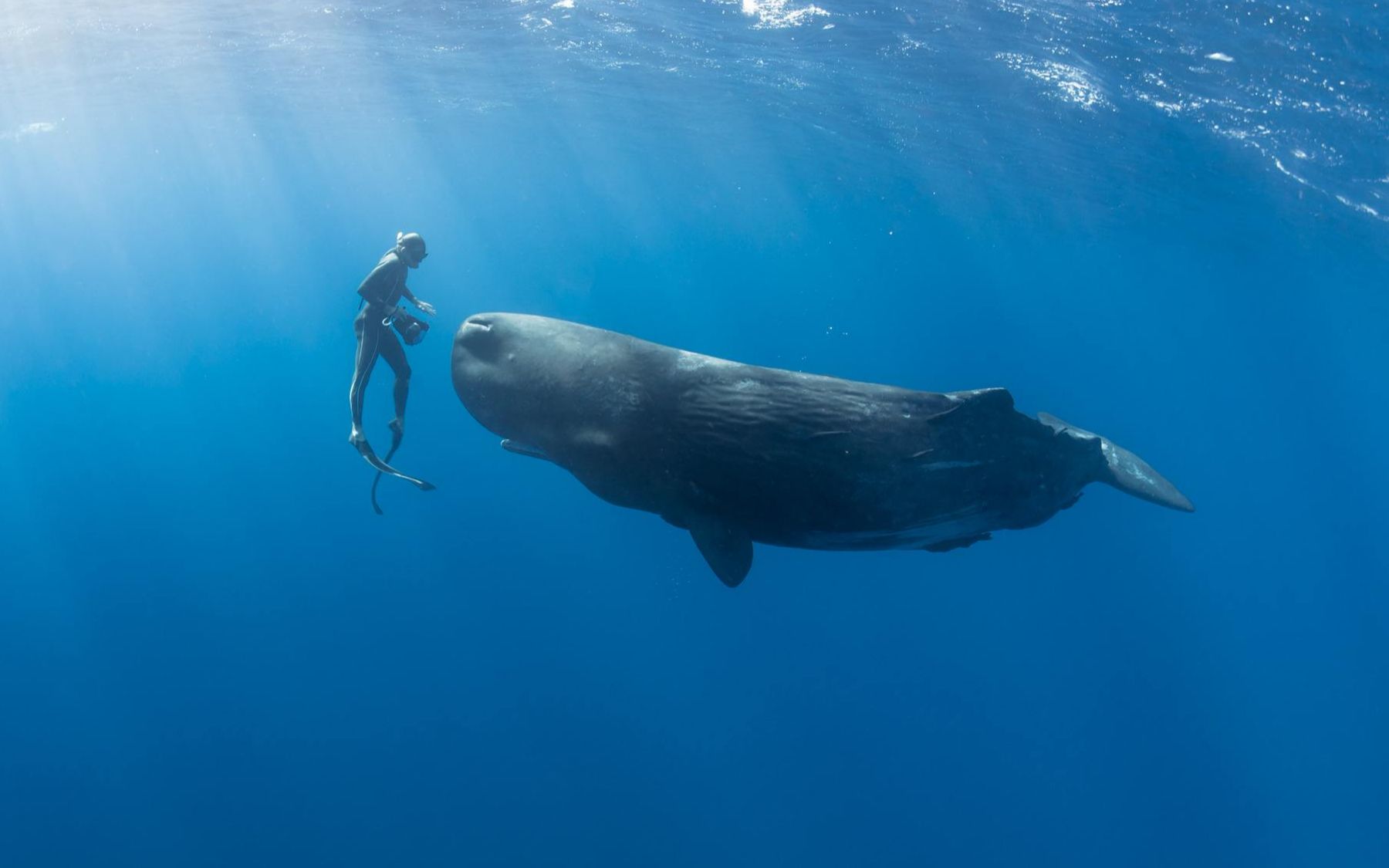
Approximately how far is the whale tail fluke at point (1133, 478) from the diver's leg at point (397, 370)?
551cm

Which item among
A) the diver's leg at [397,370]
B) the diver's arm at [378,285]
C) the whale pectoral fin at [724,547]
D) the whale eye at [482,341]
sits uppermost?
the whale eye at [482,341]

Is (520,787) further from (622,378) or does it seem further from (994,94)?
(994,94)

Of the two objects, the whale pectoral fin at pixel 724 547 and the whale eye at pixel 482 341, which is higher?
the whale eye at pixel 482 341

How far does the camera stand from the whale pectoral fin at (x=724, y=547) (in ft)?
17.2

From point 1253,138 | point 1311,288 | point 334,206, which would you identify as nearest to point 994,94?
point 1253,138

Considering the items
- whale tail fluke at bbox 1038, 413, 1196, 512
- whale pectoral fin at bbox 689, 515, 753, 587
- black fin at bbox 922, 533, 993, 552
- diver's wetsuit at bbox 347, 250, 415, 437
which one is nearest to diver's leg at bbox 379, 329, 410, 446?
diver's wetsuit at bbox 347, 250, 415, 437

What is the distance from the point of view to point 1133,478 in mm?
6332

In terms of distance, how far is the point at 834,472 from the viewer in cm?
490

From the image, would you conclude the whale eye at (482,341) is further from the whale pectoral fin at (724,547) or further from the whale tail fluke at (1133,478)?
the whale tail fluke at (1133,478)

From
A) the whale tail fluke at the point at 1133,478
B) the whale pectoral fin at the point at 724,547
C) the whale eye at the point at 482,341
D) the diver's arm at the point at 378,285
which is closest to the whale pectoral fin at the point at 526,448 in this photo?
the whale eye at the point at 482,341

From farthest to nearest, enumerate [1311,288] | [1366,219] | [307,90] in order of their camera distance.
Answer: [1311,288] < [307,90] < [1366,219]

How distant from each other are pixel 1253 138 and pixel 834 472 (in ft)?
78.5

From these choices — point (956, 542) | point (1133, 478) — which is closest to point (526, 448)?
point (956, 542)

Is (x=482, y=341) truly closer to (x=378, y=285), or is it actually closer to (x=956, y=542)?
(x=378, y=285)
